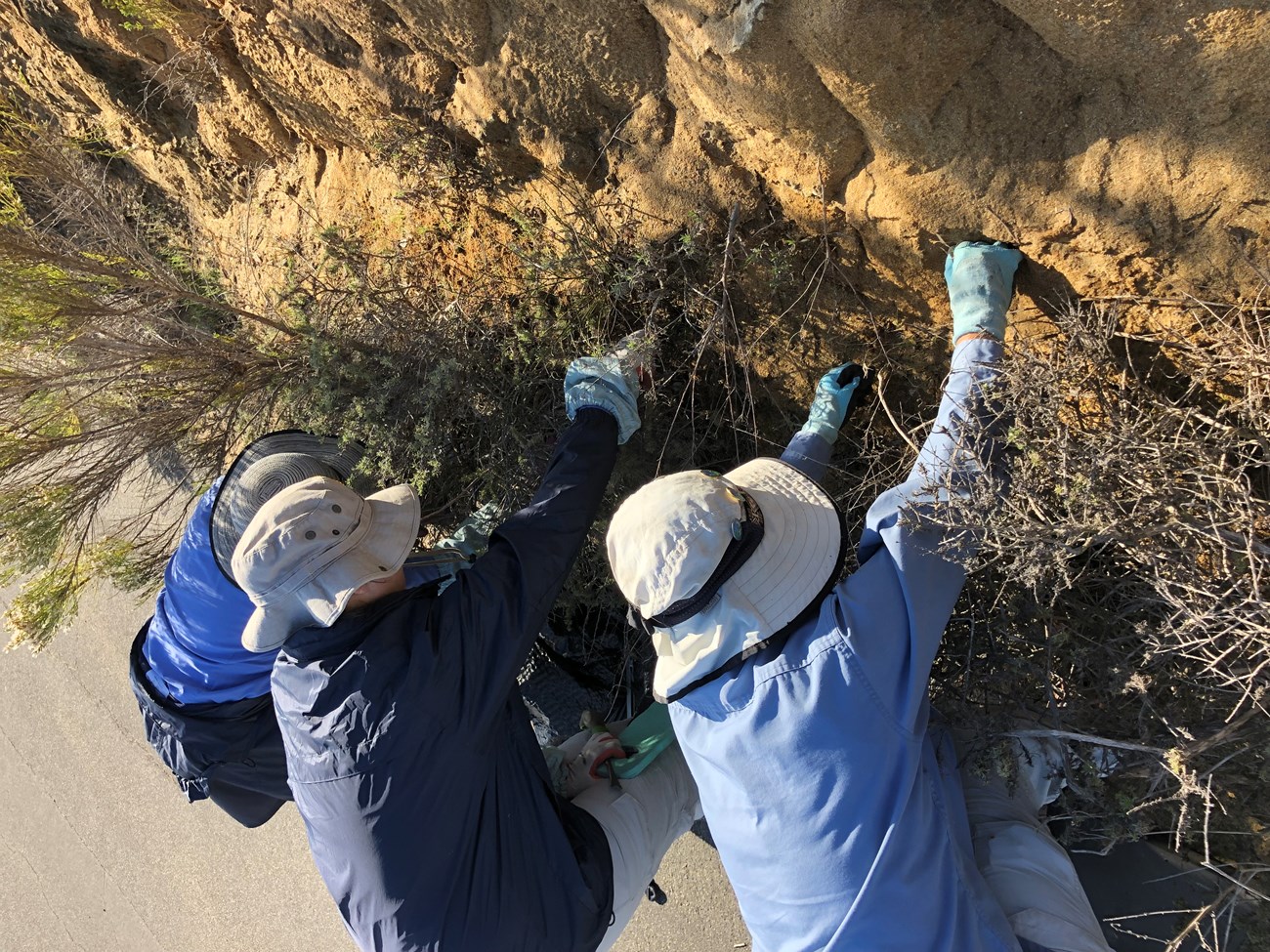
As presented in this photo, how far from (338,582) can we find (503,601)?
13.7 inches

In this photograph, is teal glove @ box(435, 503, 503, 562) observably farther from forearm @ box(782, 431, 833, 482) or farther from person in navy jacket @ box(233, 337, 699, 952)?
forearm @ box(782, 431, 833, 482)

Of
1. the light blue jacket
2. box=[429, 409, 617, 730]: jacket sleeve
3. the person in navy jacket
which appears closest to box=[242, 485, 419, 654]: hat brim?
the person in navy jacket

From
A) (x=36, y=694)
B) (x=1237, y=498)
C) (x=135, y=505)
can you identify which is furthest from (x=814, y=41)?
(x=36, y=694)

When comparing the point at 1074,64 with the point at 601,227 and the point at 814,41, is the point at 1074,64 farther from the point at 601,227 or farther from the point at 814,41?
the point at 601,227

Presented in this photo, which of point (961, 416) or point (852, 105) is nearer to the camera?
point (961, 416)

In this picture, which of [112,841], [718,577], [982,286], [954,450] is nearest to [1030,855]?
[954,450]

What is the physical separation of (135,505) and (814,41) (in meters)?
3.77

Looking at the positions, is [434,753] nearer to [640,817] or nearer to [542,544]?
[542,544]

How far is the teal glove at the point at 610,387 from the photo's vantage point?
6.79 ft

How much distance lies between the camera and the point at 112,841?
3.79 meters

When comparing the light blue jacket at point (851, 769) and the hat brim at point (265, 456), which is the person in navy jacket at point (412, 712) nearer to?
the hat brim at point (265, 456)

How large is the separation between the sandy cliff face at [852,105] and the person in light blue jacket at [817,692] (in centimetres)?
48

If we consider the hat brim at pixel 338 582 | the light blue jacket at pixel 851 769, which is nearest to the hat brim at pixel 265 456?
the hat brim at pixel 338 582

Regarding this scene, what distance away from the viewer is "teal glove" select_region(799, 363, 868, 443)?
2.06 meters
